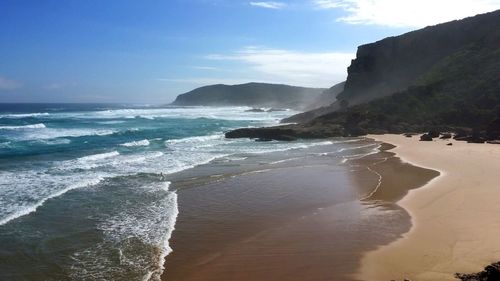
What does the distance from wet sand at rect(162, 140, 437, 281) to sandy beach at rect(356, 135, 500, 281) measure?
410 mm

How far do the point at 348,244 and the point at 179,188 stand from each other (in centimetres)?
807

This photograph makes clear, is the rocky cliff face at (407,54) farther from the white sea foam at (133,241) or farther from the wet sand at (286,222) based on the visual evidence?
the white sea foam at (133,241)

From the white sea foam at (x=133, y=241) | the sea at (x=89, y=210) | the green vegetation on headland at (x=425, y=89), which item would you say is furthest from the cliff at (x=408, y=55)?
the white sea foam at (x=133, y=241)

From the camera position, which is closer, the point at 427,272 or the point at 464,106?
the point at 427,272

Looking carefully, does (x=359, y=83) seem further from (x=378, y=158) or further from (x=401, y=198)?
(x=401, y=198)

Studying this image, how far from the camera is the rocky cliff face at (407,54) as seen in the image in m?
51.7

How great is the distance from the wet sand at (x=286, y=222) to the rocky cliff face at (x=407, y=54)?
118ft

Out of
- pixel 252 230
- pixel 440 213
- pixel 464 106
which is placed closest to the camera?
pixel 252 230

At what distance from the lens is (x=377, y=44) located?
2398 inches

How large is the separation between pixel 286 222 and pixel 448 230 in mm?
3845

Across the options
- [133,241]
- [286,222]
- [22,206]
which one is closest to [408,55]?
[286,222]

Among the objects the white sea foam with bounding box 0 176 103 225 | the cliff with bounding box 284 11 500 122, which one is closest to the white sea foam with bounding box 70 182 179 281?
the white sea foam with bounding box 0 176 103 225

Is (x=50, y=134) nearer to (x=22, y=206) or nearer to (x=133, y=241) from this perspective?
(x=22, y=206)

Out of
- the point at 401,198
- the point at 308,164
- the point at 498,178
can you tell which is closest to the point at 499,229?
the point at 401,198
